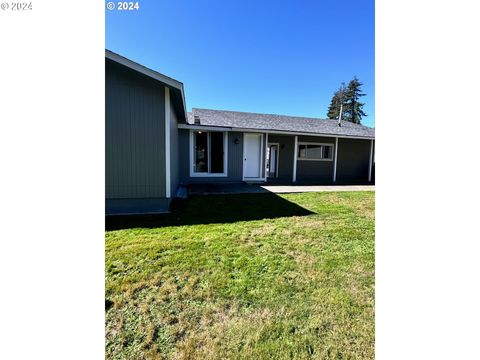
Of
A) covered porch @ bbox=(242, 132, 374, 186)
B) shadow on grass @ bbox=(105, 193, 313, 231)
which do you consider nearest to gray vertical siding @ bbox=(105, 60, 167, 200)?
shadow on grass @ bbox=(105, 193, 313, 231)

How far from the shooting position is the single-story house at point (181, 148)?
505 centimetres

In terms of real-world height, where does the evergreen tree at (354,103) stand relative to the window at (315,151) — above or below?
above

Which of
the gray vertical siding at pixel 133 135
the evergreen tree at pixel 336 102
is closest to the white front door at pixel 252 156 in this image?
the gray vertical siding at pixel 133 135

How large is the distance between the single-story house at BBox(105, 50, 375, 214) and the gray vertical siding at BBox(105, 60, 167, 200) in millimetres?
20

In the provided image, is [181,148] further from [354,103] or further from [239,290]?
[354,103]

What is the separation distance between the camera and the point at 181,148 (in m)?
9.22

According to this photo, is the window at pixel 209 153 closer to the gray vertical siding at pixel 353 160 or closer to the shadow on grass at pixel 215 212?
the shadow on grass at pixel 215 212

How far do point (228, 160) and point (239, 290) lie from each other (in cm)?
790

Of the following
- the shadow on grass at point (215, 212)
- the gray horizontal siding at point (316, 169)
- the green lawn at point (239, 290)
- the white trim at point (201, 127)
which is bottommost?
the green lawn at point (239, 290)

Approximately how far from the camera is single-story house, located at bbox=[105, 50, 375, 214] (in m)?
5.05

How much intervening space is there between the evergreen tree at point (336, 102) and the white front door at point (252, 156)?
41384 millimetres

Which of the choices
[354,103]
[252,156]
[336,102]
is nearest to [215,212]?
[252,156]

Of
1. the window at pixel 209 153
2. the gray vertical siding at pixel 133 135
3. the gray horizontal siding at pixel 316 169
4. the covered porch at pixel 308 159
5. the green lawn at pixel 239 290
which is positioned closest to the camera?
the green lawn at pixel 239 290
